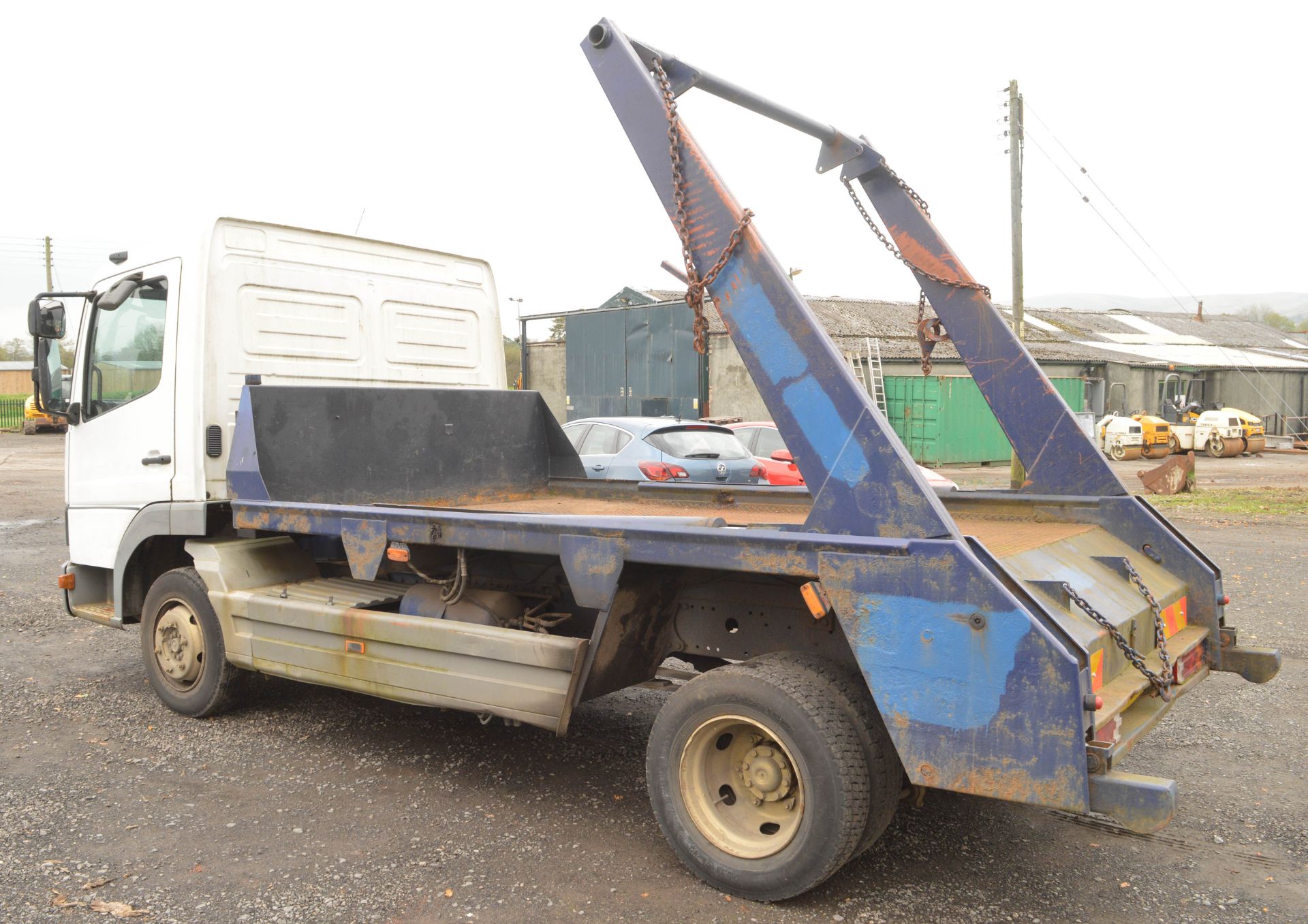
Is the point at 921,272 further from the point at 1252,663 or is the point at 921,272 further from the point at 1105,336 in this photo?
the point at 1105,336

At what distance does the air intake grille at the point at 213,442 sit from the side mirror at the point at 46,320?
1165 mm

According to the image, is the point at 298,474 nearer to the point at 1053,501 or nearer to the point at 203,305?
the point at 203,305

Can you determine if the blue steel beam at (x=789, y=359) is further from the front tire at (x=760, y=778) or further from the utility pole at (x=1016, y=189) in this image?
the utility pole at (x=1016, y=189)

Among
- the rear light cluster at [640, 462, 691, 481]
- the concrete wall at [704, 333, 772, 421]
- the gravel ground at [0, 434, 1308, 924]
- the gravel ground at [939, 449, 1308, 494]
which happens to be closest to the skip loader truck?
the gravel ground at [0, 434, 1308, 924]

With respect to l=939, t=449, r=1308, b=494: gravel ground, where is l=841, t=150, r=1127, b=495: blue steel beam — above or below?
above

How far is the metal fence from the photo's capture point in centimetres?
→ 4434

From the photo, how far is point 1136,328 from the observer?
46781 millimetres

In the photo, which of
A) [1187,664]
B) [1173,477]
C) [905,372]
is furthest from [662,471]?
[905,372]

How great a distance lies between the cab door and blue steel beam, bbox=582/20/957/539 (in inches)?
120

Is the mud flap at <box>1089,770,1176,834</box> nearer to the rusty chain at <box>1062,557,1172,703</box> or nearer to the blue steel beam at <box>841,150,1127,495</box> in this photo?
the rusty chain at <box>1062,557,1172,703</box>

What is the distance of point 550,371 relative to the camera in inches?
1286

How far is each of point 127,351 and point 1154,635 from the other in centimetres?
549

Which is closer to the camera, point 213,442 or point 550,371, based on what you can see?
point 213,442

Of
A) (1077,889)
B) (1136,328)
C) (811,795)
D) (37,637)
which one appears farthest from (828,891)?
(1136,328)
